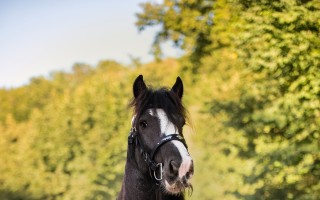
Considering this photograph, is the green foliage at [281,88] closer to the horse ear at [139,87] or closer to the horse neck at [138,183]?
the horse ear at [139,87]

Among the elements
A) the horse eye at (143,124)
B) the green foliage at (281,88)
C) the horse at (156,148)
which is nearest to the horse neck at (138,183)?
the horse at (156,148)

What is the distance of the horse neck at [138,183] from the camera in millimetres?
5605

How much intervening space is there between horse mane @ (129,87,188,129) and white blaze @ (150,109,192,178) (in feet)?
0.19

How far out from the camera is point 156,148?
548cm

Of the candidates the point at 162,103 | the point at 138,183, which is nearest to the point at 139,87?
the point at 162,103

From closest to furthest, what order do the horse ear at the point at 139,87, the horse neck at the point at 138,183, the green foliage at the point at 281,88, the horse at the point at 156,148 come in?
the horse at the point at 156,148
the horse neck at the point at 138,183
the horse ear at the point at 139,87
the green foliage at the point at 281,88

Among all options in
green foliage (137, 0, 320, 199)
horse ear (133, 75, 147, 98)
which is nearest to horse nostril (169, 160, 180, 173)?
horse ear (133, 75, 147, 98)

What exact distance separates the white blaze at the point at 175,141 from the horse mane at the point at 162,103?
0.19 feet

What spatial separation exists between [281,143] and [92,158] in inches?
1102

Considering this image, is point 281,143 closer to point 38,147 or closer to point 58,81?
point 38,147

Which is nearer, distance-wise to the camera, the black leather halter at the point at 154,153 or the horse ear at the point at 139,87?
the black leather halter at the point at 154,153

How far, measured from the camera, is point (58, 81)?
78625 mm

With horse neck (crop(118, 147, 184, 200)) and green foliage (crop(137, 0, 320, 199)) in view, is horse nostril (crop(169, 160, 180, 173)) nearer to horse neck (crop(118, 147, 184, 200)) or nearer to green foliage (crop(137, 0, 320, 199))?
horse neck (crop(118, 147, 184, 200))

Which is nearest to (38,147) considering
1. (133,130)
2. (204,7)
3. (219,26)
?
(204,7)
